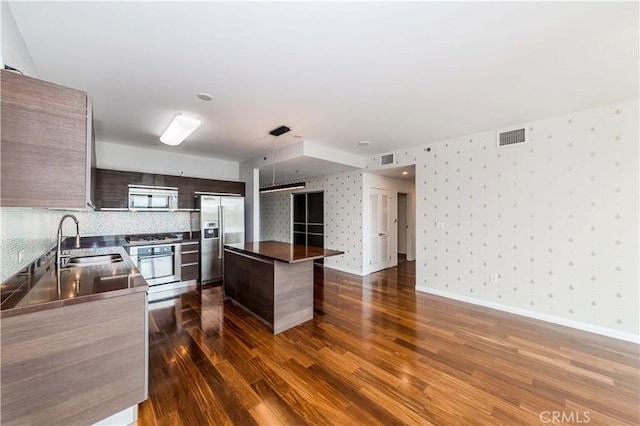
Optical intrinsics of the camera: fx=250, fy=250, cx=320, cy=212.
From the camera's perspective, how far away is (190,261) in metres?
4.65

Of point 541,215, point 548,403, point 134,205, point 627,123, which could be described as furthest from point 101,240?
point 627,123

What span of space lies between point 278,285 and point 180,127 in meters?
2.38

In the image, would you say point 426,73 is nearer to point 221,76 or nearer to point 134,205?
point 221,76

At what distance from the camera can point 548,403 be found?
1.87m

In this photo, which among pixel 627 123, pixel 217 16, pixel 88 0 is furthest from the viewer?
pixel 627 123

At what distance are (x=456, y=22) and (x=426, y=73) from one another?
582mm

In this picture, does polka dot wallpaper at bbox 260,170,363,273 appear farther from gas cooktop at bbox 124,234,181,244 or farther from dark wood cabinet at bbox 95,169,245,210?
gas cooktop at bbox 124,234,181,244

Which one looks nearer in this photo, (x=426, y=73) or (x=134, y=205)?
(x=426, y=73)

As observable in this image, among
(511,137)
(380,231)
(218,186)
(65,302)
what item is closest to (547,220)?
(511,137)

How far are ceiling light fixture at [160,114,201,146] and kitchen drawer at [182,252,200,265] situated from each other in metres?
2.13

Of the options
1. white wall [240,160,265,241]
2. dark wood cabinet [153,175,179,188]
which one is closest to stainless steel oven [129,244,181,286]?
dark wood cabinet [153,175,179,188]

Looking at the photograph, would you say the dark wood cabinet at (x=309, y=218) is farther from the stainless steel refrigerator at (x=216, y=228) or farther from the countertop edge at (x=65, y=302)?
the countertop edge at (x=65, y=302)

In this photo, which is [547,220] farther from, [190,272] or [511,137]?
[190,272]

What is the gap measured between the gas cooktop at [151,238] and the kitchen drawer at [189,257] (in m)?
0.33
